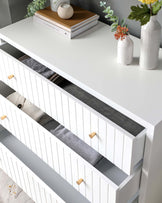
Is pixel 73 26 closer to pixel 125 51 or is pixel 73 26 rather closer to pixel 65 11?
pixel 65 11

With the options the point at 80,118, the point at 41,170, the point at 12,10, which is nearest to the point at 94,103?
the point at 80,118

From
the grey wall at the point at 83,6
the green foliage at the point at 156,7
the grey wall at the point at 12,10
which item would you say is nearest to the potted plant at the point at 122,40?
the green foliage at the point at 156,7

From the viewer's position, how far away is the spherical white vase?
4.72 feet

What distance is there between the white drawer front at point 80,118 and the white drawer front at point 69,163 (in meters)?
0.07

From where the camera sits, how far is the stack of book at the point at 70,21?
4.73 feet

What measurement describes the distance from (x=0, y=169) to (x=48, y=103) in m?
0.81

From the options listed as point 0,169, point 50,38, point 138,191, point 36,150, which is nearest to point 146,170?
point 138,191

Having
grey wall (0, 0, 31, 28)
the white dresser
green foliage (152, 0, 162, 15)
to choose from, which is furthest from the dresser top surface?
green foliage (152, 0, 162, 15)

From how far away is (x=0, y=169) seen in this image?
6.60 feet

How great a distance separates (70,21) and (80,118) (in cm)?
43

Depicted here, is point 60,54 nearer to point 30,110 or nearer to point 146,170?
point 30,110

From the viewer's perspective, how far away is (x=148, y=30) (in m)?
1.17

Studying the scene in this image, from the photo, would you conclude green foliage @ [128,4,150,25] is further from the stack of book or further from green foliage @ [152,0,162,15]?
the stack of book

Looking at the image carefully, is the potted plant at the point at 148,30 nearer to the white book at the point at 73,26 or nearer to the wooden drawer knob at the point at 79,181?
the white book at the point at 73,26
